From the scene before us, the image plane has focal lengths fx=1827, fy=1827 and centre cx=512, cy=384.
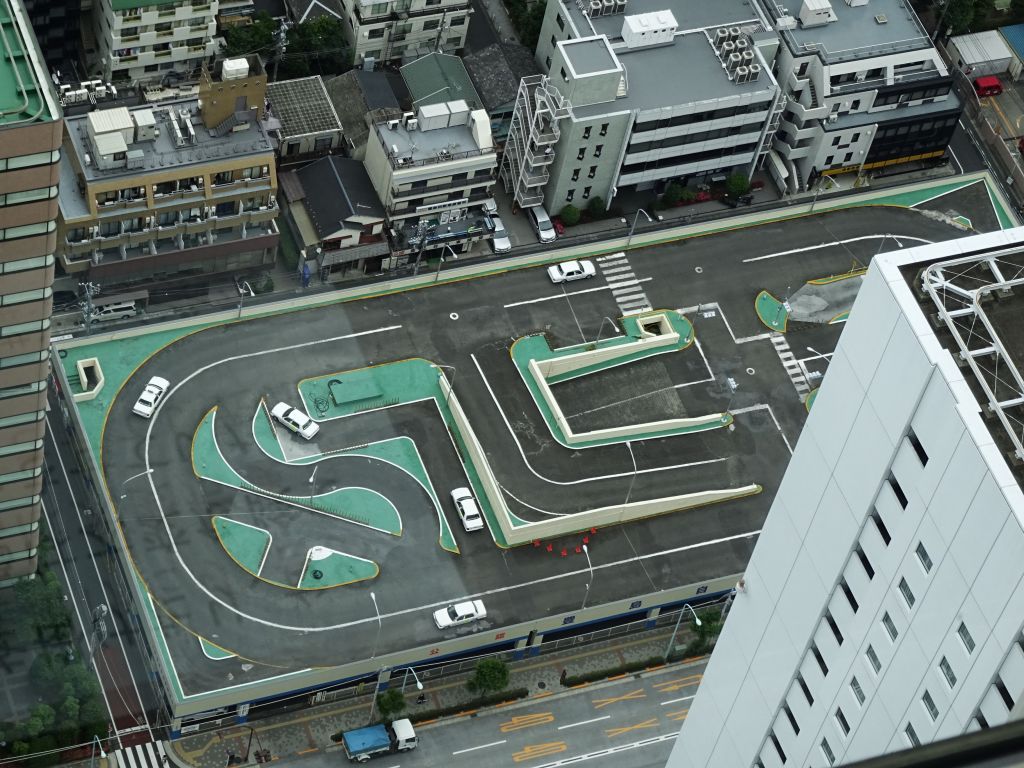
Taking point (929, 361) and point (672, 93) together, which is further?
point (672, 93)

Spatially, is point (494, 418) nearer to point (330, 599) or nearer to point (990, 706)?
point (330, 599)

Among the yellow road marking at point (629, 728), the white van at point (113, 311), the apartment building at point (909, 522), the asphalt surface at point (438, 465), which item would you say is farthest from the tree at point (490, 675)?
the apartment building at point (909, 522)

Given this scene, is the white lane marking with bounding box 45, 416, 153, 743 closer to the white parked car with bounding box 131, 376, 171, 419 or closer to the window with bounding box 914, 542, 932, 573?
the white parked car with bounding box 131, 376, 171, 419

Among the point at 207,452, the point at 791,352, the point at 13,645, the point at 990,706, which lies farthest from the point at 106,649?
the point at 990,706

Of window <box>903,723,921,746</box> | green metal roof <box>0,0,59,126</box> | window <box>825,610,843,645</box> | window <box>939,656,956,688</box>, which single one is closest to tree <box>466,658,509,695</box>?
green metal roof <box>0,0,59,126</box>

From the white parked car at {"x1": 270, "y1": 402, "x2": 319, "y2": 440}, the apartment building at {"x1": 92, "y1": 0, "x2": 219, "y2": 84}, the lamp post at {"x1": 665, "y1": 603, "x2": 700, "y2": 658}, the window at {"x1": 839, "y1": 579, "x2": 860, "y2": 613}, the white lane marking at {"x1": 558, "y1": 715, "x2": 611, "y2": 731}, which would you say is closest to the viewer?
the window at {"x1": 839, "y1": 579, "x2": 860, "y2": 613}

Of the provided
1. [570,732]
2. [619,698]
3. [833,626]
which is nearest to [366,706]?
[570,732]
